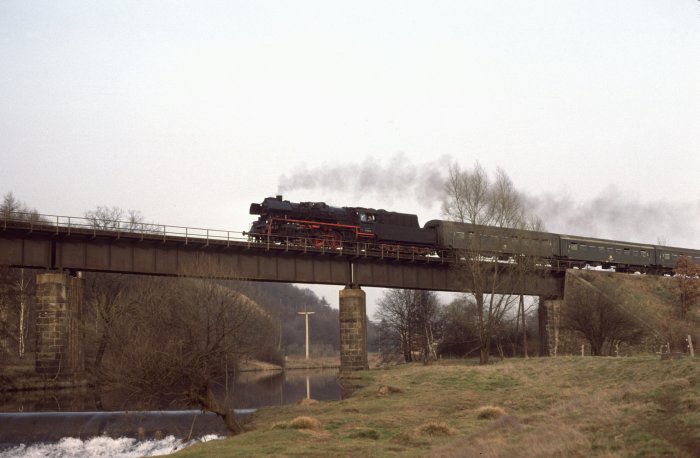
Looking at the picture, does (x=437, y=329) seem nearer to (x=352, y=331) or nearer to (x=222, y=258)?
(x=352, y=331)

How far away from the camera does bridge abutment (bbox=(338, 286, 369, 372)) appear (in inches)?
2356

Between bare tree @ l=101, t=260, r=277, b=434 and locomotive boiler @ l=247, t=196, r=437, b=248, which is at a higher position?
locomotive boiler @ l=247, t=196, r=437, b=248

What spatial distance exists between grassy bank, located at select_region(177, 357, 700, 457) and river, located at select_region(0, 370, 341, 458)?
3.71 m

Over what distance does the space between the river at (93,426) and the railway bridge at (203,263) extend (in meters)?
8.42

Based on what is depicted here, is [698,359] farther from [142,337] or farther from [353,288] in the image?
[353,288]

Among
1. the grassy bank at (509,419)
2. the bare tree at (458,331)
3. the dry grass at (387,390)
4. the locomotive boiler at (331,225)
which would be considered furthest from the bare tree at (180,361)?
the bare tree at (458,331)

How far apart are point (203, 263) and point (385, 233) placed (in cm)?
2098

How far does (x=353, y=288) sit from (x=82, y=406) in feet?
91.6

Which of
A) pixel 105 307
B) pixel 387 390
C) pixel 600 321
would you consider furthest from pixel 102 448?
pixel 600 321

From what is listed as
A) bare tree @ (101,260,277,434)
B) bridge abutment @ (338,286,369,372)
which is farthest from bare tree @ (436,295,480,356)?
bare tree @ (101,260,277,434)

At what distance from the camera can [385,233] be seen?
64.9 m

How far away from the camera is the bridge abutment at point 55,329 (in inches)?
1917

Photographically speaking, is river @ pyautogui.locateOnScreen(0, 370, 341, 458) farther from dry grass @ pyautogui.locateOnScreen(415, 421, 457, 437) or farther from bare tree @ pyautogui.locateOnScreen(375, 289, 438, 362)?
bare tree @ pyautogui.locateOnScreen(375, 289, 438, 362)

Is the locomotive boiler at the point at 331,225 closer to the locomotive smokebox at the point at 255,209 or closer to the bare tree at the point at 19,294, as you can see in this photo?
the locomotive smokebox at the point at 255,209
